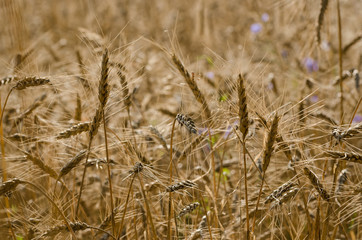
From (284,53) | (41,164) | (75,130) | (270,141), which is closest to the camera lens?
(270,141)

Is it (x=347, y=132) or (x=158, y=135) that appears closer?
(x=347, y=132)

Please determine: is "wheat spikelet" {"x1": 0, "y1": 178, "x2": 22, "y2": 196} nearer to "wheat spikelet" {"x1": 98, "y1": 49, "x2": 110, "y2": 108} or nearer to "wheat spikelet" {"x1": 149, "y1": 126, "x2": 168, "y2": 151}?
"wheat spikelet" {"x1": 98, "y1": 49, "x2": 110, "y2": 108}

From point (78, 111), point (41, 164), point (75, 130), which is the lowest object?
point (41, 164)

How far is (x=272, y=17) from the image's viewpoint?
478cm

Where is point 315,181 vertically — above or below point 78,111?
below

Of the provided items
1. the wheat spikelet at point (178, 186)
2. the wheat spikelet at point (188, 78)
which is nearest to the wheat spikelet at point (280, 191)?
the wheat spikelet at point (178, 186)

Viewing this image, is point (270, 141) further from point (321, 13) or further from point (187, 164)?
point (321, 13)

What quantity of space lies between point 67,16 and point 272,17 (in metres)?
2.96

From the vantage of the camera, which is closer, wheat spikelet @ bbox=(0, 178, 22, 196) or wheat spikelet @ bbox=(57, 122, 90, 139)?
wheat spikelet @ bbox=(0, 178, 22, 196)

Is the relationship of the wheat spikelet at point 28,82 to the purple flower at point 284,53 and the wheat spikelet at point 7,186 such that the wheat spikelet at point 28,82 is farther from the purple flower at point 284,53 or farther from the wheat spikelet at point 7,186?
the purple flower at point 284,53

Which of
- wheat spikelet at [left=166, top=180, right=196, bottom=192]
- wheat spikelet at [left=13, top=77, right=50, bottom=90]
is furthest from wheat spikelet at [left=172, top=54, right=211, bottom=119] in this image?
wheat spikelet at [left=13, top=77, right=50, bottom=90]

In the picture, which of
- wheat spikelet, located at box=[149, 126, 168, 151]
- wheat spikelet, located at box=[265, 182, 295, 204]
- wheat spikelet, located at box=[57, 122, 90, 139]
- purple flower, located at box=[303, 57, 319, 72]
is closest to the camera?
wheat spikelet, located at box=[265, 182, 295, 204]

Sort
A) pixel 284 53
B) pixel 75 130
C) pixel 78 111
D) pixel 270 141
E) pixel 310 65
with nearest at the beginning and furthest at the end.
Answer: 1. pixel 270 141
2. pixel 75 130
3. pixel 78 111
4. pixel 310 65
5. pixel 284 53

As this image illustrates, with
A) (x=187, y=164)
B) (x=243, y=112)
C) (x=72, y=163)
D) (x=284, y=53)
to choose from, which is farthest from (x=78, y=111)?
(x=284, y=53)
